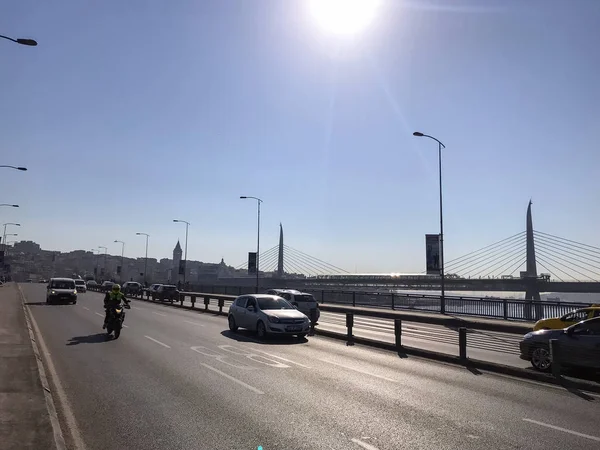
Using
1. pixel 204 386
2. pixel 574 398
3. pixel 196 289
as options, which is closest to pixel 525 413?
pixel 574 398

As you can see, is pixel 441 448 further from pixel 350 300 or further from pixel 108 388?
pixel 350 300

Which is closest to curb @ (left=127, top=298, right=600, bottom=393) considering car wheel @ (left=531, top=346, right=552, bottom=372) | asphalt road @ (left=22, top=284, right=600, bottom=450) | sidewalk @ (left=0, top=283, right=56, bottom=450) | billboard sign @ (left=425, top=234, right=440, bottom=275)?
asphalt road @ (left=22, top=284, right=600, bottom=450)

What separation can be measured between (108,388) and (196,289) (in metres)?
64.8

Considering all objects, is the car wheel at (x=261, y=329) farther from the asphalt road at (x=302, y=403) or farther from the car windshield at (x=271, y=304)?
the asphalt road at (x=302, y=403)

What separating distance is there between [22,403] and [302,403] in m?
4.30

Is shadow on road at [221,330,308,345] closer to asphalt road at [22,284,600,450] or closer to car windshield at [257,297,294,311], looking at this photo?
car windshield at [257,297,294,311]

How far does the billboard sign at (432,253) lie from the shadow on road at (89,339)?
24529 mm

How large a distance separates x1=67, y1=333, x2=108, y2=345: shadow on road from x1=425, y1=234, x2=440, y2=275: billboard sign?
2453 cm

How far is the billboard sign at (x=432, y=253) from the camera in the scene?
3559cm

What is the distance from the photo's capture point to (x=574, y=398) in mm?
9094

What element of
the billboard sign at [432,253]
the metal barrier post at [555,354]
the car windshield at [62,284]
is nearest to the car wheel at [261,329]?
the metal barrier post at [555,354]

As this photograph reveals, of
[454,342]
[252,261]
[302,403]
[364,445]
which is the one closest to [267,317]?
[454,342]

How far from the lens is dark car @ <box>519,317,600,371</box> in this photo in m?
10.7

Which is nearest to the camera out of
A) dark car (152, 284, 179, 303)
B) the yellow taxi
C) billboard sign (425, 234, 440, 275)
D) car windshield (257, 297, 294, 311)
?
the yellow taxi
